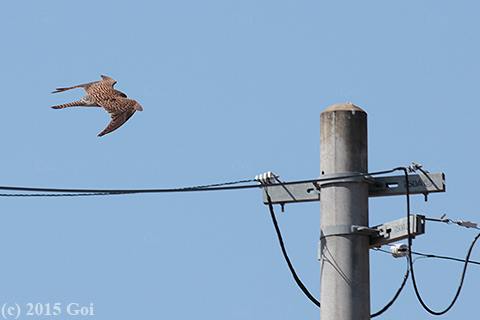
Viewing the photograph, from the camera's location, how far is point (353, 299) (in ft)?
23.3

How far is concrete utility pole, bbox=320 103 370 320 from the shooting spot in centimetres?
714

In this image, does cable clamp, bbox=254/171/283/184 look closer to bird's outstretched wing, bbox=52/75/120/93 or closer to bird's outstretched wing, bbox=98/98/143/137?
bird's outstretched wing, bbox=98/98/143/137

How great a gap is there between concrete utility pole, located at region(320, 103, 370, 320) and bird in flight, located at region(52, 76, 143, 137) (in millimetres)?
3162

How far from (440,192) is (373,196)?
62 cm

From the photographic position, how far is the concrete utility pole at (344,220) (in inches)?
281

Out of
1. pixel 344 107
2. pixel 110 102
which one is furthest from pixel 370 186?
pixel 110 102

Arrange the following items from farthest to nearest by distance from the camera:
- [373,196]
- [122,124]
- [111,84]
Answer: [111,84] < [122,124] < [373,196]

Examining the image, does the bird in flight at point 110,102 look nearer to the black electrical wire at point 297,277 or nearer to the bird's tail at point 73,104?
the bird's tail at point 73,104

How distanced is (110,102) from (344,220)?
4.41 meters

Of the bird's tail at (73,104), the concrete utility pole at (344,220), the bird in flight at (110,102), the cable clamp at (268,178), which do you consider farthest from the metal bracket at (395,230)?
the bird's tail at (73,104)

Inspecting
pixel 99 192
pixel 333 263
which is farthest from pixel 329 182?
pixel 99 192

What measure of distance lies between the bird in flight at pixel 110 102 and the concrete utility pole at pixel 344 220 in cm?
316

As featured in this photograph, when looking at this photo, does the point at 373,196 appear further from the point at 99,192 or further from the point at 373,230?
the point at 99,192

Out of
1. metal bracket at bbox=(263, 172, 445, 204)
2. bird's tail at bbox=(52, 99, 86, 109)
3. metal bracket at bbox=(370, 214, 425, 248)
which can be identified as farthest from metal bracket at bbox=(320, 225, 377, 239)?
bird's tail at bbox=(52, 99, 86, 109)
